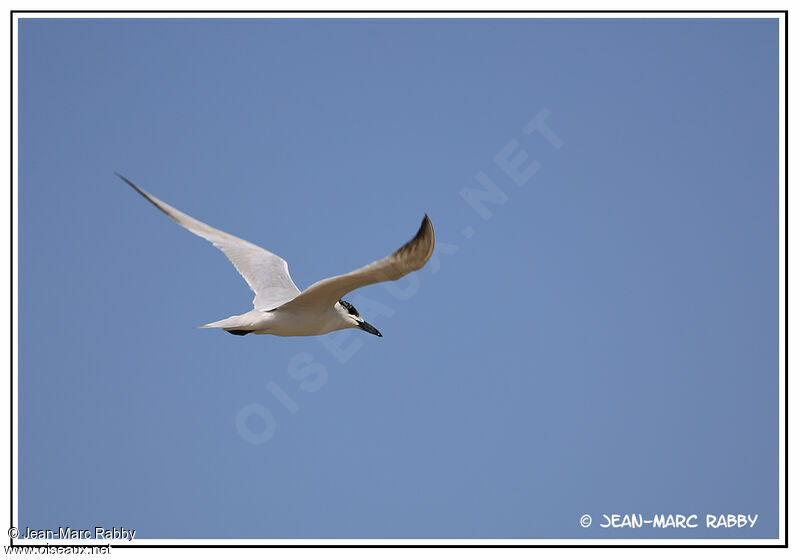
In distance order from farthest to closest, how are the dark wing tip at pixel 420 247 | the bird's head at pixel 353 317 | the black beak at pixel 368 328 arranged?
1. the black beak at pixel 368 328
2. the bird's head at pixel 353 317
3. the dark wing tip at pixel 420 247

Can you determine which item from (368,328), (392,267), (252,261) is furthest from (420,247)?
(252,261)

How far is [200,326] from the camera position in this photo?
374 inches

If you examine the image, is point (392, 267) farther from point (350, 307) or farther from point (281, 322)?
point (350, 307)

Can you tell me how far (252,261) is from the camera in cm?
1162

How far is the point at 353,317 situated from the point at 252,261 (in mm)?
1886

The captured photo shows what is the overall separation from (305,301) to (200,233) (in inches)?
123

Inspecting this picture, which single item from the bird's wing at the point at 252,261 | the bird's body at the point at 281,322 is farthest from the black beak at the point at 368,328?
the bird's wing at the point at 252,261

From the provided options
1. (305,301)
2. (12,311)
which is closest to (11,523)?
(12,311)

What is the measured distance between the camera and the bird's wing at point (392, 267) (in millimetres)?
7055

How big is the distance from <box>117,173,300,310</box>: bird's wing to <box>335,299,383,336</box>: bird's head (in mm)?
670

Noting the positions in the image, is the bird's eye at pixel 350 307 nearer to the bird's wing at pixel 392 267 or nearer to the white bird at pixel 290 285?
the white bird at pixel 290 285
